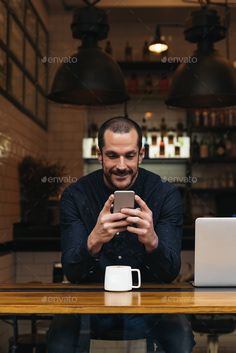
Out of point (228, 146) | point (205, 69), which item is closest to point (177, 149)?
point (228, 146)

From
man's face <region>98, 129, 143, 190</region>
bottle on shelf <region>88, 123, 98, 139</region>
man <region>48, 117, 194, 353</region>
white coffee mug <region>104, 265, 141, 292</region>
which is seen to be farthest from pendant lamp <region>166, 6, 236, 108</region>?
bottle on shelf <region>88, 123, 98, 139</region>

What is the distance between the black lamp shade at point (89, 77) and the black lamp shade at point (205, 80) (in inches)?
14.4

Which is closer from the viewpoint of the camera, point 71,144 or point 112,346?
point 112,346

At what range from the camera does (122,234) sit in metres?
2.21

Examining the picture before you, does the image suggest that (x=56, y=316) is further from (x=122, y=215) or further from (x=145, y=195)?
(x=145, y=195)

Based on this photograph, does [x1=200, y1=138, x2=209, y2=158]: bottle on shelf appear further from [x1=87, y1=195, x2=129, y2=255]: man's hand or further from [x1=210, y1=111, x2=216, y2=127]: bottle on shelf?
[x1=87, y1=195, x2=129, y2=255]: man's hand

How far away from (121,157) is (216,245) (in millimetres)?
522

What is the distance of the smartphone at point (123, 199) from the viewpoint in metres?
1.90

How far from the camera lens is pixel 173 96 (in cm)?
371

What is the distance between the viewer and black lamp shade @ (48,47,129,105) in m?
3.53

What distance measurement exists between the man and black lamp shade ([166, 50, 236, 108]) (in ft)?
4.29

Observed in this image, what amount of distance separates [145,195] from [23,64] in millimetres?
3012

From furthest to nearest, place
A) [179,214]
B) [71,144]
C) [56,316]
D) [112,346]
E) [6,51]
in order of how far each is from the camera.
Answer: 1. [71,144]
2. [6,51]
3. [179,214]
4. [112,346]
5. [56,316]

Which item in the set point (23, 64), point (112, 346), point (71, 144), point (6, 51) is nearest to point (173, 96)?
point (6, 51)
